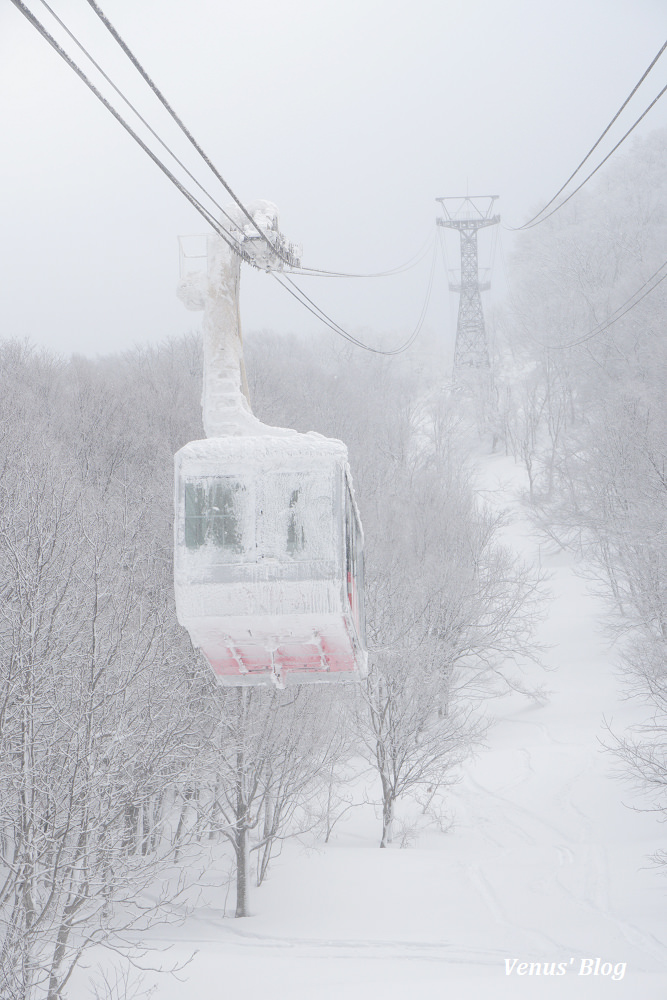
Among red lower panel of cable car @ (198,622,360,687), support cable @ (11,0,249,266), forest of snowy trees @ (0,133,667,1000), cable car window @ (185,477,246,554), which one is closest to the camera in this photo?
support cable @ (11,0,249,266)

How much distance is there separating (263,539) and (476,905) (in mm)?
11554

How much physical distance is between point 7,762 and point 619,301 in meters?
47.8

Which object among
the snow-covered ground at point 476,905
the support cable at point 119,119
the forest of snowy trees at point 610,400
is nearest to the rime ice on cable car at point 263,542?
the support cable at point 119,119

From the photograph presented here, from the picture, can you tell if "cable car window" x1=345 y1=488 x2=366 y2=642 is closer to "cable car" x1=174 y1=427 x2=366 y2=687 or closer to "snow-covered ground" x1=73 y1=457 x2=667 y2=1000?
"cable car" x1=174 y1=427 x2=366 y2=687

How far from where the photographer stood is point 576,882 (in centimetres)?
1786

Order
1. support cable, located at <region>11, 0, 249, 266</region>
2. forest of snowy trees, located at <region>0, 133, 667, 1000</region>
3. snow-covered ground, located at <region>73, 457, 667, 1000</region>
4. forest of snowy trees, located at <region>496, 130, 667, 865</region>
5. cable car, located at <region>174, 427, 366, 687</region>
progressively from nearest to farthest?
1. support cable, located at <region>11, 0, 249, 266</region>
2. cable car, located at <region>174, 427, 366, 687</region>
3. forest of snowy trees, located at <region>0, 133, 667, 1000</region>
4. snow-covered ground, located at <region>73, 457, 667, 1000</region>
5. forest of snowy trees, located at <region>496, 130, 667, 865</region>

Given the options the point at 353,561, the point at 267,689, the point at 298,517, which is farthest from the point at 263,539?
the point at 267,689

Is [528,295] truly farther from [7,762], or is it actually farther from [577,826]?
[7,762]

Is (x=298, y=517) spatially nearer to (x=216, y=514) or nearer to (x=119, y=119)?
(x=216, y=514)

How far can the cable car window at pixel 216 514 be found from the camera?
7.96 meters

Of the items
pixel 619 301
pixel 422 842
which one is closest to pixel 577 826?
pixel 422 842

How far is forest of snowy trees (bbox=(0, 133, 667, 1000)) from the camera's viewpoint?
1200 cm

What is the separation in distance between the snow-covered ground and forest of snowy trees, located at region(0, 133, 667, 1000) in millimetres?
874

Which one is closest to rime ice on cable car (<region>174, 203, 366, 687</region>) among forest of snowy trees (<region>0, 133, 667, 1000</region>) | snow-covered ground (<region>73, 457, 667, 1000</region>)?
forest of snowy trees (<region>0, 133, 667, 1000</region>)
